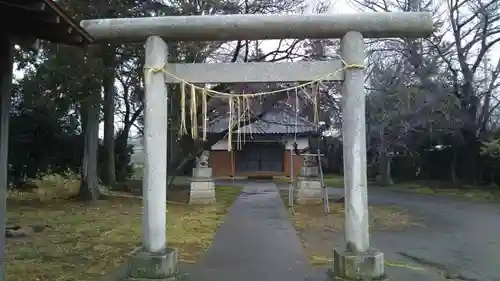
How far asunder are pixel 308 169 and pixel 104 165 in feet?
40.8

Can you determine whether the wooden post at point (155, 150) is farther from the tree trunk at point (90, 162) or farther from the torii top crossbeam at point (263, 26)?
the tree trunk at point (90, 162)

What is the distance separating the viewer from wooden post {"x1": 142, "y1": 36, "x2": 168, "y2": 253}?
245 inches

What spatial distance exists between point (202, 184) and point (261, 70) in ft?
37.2

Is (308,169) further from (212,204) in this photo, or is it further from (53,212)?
(53,212)

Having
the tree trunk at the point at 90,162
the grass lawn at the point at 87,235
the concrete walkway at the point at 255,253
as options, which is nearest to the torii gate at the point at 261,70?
the concrete walkway at the point at 255,253

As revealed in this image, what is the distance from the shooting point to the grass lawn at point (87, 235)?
729cm

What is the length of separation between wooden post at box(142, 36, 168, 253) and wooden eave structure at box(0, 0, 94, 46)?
1051mm

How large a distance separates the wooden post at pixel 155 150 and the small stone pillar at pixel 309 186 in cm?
1133

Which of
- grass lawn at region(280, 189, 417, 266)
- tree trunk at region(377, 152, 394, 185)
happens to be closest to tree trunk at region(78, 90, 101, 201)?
grass lawn at region(280, 189, 417, 266)

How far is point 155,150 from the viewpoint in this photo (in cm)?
629

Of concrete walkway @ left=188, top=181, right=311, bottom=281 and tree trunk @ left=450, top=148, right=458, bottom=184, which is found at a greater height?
tree trunk @ left=450, top=148, right=458, bottom=184

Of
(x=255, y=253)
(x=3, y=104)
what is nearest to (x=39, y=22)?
(x=3, y=104)

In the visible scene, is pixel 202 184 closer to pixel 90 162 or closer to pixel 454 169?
pixel 90 162

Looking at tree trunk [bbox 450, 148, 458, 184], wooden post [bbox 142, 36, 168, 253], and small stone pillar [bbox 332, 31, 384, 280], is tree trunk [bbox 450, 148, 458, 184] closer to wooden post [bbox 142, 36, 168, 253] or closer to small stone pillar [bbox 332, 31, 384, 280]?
small stone pillar [bbox 332, 31, 384, 280]
